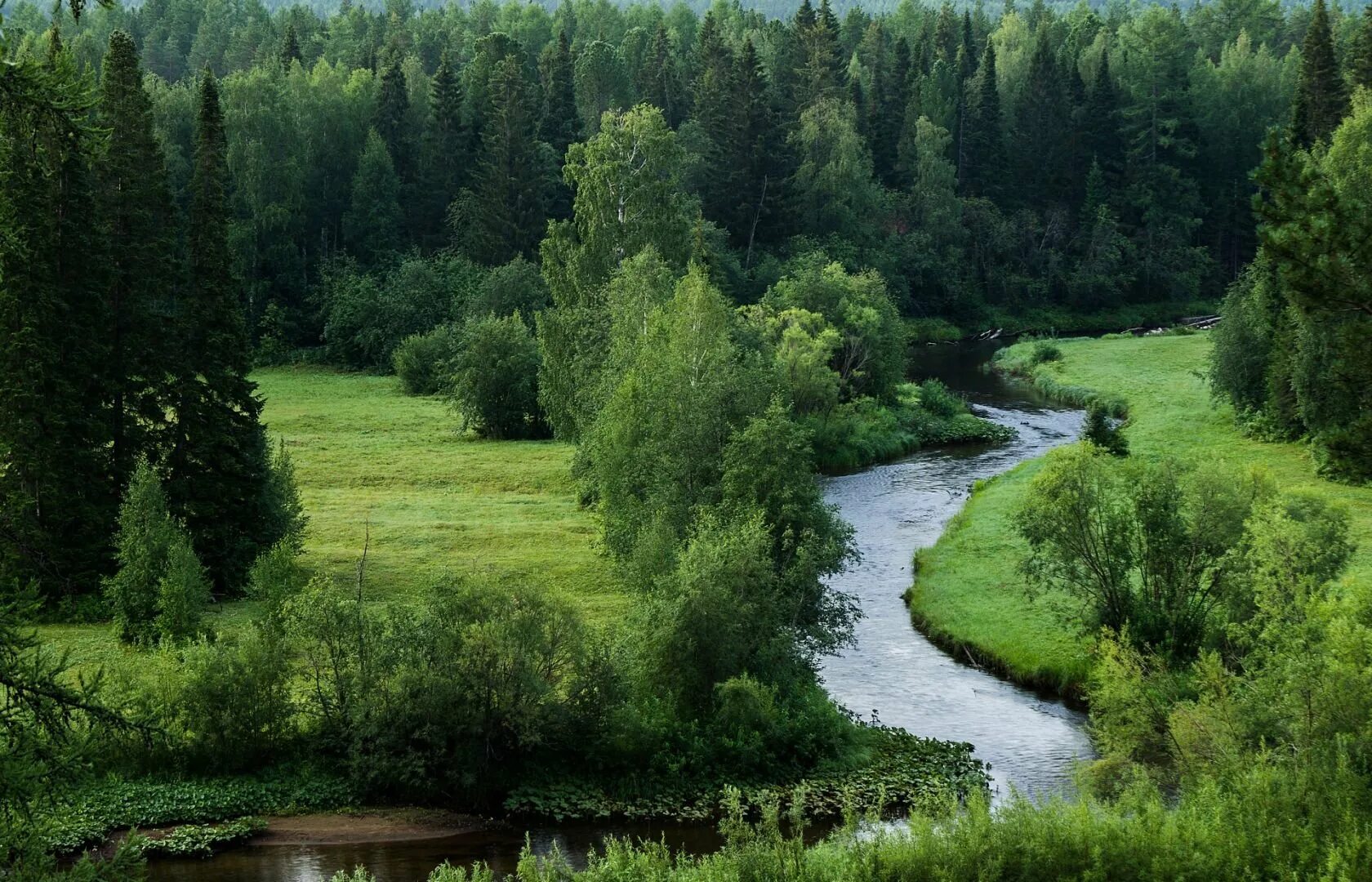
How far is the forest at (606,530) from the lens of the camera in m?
22.9

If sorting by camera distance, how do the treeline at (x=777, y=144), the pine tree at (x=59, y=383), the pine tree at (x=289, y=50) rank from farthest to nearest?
the pine tree at (x=289, y=50) < the treeline at (x=777, y=144) < the pine tree at (x=59, y=383)

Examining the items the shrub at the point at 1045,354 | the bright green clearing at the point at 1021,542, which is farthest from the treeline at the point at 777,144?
the bright green clearing at the point at 1021,542

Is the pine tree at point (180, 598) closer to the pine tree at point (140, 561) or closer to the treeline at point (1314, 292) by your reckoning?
the pine tree at point (140, 561)

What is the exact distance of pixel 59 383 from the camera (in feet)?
137

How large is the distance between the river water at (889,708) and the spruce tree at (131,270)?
760 inches

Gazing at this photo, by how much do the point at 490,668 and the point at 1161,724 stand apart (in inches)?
609

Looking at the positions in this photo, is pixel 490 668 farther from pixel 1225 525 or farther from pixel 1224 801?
pixel 1225 525

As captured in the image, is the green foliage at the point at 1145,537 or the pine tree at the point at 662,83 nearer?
the green foliage at the point at 1145,537

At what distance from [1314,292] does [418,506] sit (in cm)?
4102

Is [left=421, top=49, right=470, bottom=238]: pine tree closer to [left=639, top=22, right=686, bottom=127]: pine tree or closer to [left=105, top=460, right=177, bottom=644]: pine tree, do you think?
[left=639, top=22, right=686, bottom=127]: pine tree

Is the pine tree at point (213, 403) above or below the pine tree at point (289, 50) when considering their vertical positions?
below

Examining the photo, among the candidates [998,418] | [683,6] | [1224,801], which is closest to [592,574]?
[1224,801]

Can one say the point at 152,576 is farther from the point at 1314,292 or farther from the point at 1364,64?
the point at 1364,64

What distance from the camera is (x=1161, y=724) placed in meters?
32.1
